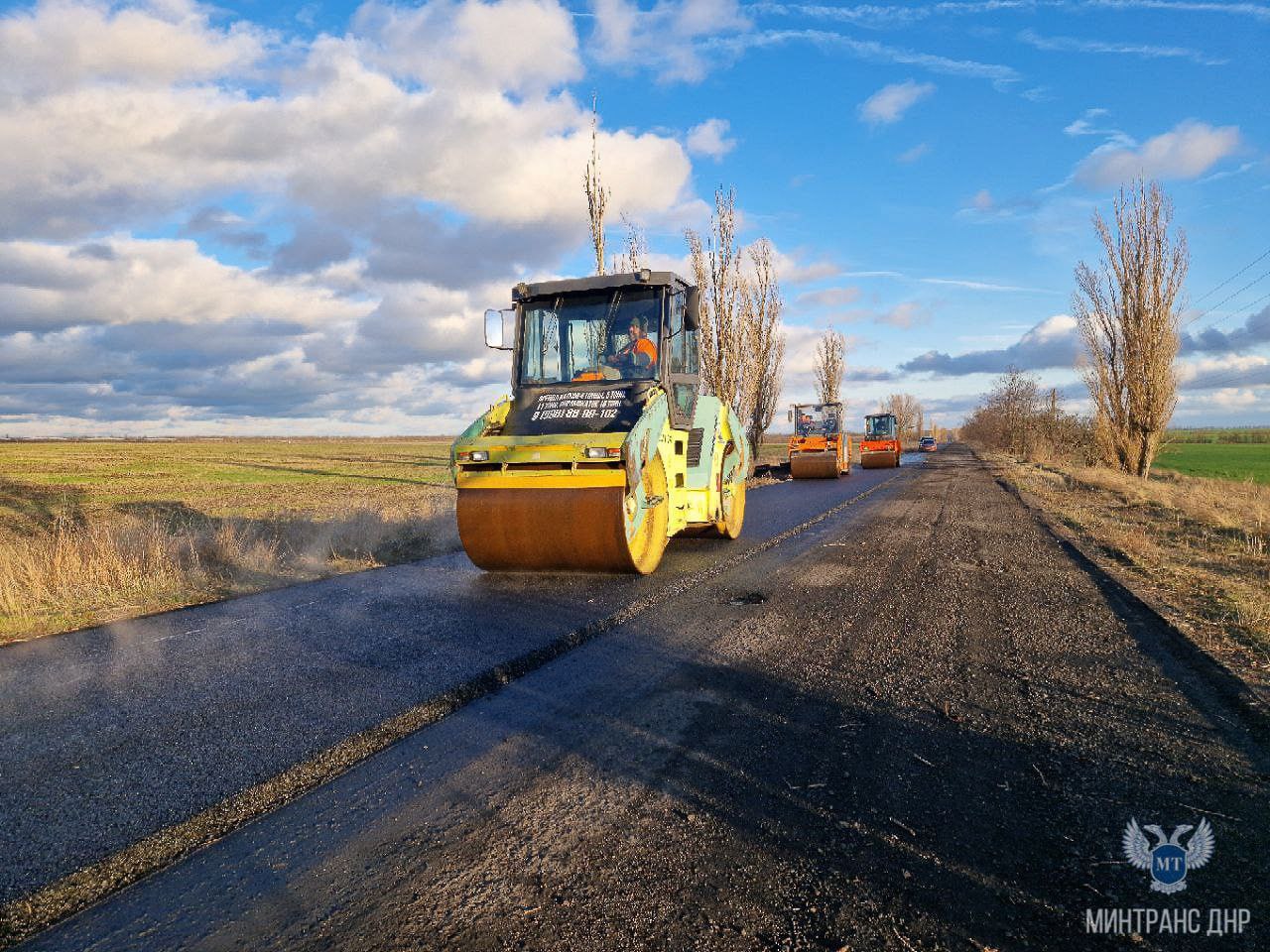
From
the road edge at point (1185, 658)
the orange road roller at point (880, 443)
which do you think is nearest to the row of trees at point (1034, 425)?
the orange road roller at point (880, 443)

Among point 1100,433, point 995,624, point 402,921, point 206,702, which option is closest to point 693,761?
point 402,921

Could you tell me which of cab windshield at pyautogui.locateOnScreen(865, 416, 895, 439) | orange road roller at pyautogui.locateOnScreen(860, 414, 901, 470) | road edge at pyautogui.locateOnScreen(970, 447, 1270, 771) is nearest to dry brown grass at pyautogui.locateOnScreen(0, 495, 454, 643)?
road edge at pyautogui.locateOnScreen(970, 447, 1270, 771)

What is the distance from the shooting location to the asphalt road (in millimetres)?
1968

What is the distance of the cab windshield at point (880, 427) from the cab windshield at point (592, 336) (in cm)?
2635

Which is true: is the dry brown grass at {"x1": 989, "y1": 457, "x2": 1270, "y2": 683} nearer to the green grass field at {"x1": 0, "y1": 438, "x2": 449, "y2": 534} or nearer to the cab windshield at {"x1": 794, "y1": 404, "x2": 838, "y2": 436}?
the cab windshield at {"x1": 794, "y1": 404, "x2": 838, "y2": 436}

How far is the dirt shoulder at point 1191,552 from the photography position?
4695mm

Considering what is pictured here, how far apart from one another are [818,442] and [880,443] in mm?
9871

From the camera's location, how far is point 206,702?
12.0 ft

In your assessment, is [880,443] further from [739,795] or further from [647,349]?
[739,795]

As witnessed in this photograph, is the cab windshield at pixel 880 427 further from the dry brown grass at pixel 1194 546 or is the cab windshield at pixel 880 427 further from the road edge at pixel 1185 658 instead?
the road edge at pixel 1185 658

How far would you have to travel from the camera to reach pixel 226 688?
387 cm

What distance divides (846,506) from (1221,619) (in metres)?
8.23

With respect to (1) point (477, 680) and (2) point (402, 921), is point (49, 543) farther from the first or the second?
(2) point (402, 921)

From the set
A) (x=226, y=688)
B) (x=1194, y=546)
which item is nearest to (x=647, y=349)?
(x=226, y=688)
